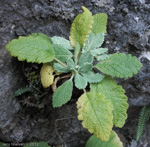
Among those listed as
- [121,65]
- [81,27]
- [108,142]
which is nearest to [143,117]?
[108,142]

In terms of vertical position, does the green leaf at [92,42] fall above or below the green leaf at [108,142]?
above

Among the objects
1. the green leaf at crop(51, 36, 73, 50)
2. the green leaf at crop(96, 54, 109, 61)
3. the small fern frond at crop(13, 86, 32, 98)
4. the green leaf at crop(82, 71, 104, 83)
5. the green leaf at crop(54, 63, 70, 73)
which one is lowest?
the small fern frond at crop(13, 86, 32, 98)

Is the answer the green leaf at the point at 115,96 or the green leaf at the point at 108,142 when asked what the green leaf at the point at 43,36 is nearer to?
the green leaf at the point at 115,96

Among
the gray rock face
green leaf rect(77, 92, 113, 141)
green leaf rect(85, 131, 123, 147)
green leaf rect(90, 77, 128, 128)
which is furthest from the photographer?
green leaf rect(85, 131, 123, 147)

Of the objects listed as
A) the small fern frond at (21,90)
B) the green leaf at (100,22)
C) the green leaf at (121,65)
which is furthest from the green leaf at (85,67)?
the small fern frond at (21,90)

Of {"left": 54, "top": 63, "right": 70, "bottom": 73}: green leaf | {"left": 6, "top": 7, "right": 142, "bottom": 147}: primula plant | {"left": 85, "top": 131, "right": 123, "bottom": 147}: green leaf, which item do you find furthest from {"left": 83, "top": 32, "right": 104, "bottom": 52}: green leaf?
{"left": 85, "top": 131, "right": 123, "bottom": 147}: green leaf

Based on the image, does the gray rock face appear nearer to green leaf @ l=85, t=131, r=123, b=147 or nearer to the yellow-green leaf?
green leaf @ l=85, t=131, r=123, b=147

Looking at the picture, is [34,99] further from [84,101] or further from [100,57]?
[100,57]
